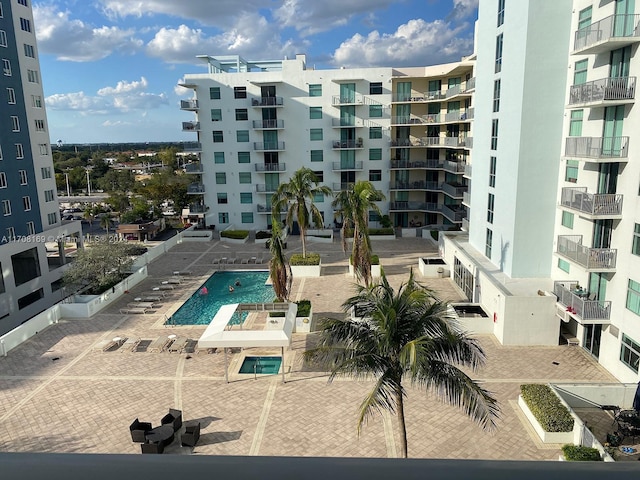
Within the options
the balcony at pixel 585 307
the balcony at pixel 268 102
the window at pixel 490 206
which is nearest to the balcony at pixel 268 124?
the balcony at pixel 268 102

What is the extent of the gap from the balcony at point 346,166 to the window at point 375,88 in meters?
6.66

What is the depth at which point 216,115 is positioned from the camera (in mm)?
45094

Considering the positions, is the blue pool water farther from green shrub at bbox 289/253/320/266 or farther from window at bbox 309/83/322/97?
window at bbox 309/83/322/97

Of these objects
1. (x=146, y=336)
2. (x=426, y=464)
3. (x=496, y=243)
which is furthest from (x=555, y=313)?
(x=426, y=464)

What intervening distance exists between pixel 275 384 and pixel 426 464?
16.7 meters

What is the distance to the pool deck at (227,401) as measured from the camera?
13594 mm

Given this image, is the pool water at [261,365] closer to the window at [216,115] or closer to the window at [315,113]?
the window at [315,113]

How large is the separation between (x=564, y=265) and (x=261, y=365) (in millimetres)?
14551

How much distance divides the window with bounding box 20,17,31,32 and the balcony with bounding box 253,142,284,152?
19.7 meters

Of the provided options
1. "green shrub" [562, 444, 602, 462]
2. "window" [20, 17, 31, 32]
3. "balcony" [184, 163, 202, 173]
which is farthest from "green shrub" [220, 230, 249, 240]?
"green shrub" [562, 444, 602, 462]

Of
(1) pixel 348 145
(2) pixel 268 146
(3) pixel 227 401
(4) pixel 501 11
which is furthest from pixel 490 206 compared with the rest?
(2) pixel 268 146

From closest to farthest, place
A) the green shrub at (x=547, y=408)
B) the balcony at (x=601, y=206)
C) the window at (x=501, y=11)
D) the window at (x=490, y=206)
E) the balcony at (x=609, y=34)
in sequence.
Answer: the green shrub at (x=547, y=408)
the balcony at (x=609, y=34)
the balcony at (x=601, y=206)
the window at (x=501, y=11)
the window at (x=490, y=206)

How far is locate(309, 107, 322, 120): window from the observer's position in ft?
147

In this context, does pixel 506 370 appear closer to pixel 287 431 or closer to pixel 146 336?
pixel 287 431
